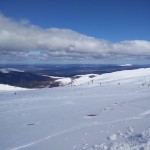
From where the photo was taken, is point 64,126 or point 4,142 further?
point 64,126

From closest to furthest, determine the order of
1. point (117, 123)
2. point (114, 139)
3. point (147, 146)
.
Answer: point (147, 146) → point (114, 139) → point (117, 123)

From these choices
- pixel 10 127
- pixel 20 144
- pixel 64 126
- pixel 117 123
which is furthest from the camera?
pixel 10 127

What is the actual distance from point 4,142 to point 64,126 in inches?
192

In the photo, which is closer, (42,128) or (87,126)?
(87,126)

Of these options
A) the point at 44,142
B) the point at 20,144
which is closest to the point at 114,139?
the point at 44,142

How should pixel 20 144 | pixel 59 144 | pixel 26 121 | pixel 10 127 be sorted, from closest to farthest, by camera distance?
pixel 59 144, pixel 20 144, pixel 10 127, pixel 26 121

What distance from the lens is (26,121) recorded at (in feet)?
80.1

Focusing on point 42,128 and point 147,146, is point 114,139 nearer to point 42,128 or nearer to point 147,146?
point 147,146

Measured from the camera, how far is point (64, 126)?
20.6 m

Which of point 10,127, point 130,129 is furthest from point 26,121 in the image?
point 130,129

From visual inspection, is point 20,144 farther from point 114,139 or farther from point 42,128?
point 114,139

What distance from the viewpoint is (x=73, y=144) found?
15102mm

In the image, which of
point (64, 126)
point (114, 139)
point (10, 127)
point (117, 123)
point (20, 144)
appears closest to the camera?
point (114, 139)

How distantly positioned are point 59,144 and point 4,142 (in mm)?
4188
